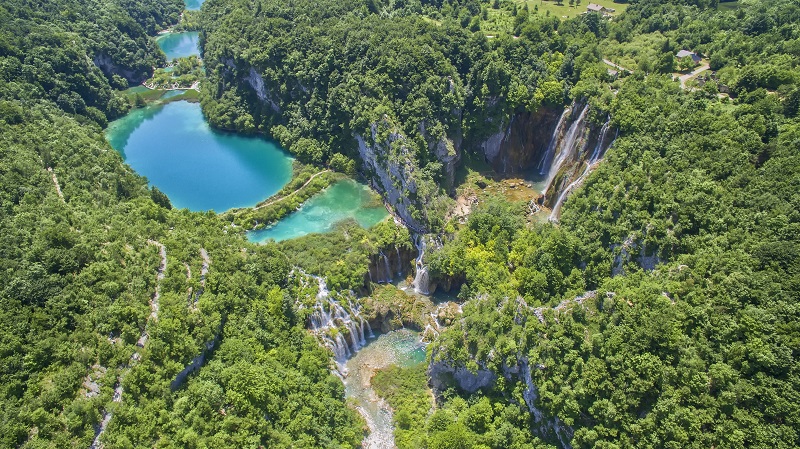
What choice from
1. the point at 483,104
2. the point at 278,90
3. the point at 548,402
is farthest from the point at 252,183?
the point at 548,402

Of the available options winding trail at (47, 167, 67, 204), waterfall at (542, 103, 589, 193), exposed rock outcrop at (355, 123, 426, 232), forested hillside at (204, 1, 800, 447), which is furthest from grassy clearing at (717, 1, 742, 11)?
winding trail at (47, 167, 67, 204)

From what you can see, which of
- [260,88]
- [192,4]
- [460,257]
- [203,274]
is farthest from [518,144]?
[192,4]

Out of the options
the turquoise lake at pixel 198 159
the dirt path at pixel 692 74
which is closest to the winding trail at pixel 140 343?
the turquoise lake at pixel 198 159

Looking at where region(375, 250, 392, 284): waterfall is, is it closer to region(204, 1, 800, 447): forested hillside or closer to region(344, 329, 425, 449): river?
region(204, 1, 800, 447): forested hillside

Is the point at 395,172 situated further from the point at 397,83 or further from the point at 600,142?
the point at 600,142

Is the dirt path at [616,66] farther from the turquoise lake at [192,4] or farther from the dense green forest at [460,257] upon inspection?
the turquoise lake at [192,4]

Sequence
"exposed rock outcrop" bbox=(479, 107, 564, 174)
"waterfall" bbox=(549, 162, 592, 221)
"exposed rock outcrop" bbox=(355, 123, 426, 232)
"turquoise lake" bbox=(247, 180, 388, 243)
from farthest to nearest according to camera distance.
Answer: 1. "exposed rock outcrop" bbox=(479, 107, 564, 174)
2. "exposed rock outcrop" bbox=(355, 123, 426, 232)
3. "turquoise lake" bbox=(247, 180, 388, 243)
4. "waterfall" bbox=(549, 162, 592, 221)
